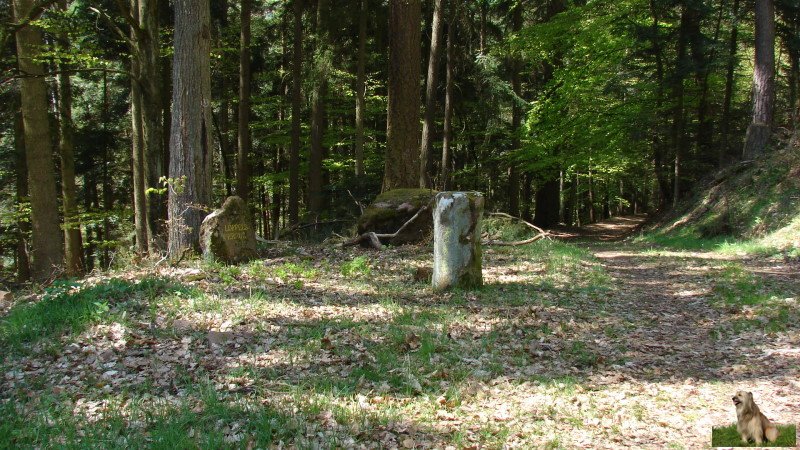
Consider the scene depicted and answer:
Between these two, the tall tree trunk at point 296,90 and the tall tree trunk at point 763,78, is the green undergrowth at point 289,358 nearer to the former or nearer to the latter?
the tall tree trunk at point 763,78

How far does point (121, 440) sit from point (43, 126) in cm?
1211

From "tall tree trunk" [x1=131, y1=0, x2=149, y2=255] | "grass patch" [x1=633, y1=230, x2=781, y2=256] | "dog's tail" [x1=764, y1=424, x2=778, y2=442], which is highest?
"tall tree trunk" [x1=131, y1=0, x2=149, y2=255]

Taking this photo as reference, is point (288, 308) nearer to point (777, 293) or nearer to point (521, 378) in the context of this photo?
point (521, 378)

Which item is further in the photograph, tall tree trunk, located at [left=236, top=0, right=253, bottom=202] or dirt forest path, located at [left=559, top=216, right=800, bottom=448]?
tall tree trunk, located at [left=236, top=0, right=253, bottom=202]

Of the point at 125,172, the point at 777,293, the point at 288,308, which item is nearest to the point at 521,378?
the point at 288,308

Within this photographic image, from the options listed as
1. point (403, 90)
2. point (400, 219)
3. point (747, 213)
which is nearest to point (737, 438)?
point (400, 219)

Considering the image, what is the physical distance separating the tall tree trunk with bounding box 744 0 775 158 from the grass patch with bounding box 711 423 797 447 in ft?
51.8

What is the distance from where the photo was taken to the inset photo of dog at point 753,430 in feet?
10.7

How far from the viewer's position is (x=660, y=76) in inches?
800

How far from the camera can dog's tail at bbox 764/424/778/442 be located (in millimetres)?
3355

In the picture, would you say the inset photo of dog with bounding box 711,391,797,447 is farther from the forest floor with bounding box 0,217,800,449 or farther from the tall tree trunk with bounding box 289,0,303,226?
the tall tree trunk with bounding box 289,0,303,226

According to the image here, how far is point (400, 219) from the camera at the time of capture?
40.2 feet

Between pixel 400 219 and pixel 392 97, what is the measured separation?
322cm


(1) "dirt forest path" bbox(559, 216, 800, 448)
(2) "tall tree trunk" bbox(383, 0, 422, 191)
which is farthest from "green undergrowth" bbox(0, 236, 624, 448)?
(2) "tall tree trunk" bbox(383, 0, 422, 191)
